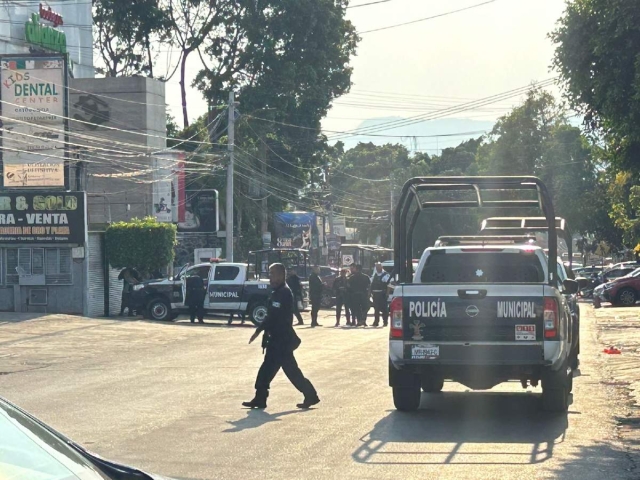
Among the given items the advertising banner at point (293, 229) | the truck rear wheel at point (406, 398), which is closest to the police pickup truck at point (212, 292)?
the truck rear wheel at point (406, 398)

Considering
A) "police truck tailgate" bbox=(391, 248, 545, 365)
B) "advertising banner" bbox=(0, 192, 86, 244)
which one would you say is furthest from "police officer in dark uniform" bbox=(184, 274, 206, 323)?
"police truck tailgate" bbox=(391, 248, 545, 365)

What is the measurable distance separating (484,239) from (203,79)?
46.2m

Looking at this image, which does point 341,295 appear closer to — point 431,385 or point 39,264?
point 39,264

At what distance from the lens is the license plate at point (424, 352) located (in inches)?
481

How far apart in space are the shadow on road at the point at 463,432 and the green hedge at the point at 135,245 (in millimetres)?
23499

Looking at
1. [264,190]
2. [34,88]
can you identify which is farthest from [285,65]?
[34,88]

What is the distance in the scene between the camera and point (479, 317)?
12.1 m

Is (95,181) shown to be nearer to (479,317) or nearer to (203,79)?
(203,79)

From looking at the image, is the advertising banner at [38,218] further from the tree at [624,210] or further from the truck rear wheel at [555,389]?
the truck rear wheel at [555,389]

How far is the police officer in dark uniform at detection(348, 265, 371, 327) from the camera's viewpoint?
3241 centimetres

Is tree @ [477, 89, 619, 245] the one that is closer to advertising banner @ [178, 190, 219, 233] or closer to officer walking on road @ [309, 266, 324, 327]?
advertising banner @ [178, 190, 219, 233]

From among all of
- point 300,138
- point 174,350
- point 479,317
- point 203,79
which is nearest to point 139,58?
point 203,79

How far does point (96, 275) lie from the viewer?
36.2m

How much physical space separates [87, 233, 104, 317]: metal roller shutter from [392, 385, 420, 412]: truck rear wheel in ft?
78.8
